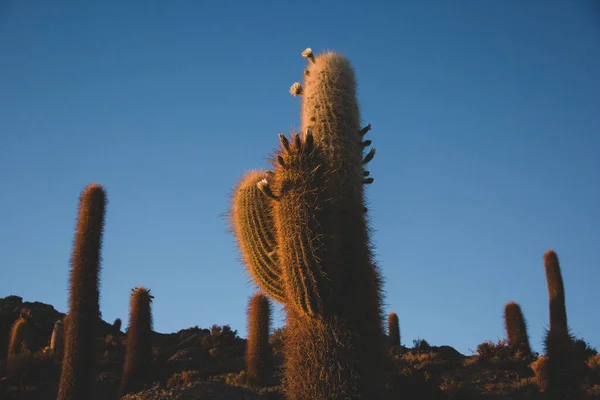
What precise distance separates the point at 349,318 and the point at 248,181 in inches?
100

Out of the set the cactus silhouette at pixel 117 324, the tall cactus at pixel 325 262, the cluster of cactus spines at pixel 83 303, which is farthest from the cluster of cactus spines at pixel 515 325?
the cactus silhouette at pixel 117 324

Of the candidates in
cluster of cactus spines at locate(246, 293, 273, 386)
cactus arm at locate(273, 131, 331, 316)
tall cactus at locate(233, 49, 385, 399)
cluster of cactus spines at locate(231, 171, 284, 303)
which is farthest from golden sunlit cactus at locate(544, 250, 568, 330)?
cactus arm at locate(273, 131, 331, 316)

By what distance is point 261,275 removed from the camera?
7.75 metres

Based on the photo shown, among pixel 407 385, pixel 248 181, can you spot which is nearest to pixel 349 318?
pixel 248 181

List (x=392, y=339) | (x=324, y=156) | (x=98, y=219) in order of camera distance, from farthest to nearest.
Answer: (x=392, y=339) < (x=98, y=219) < (x=324, y=156)

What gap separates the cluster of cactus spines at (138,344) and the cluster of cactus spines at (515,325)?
936cm

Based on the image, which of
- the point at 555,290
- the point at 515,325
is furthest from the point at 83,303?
the point at 555,290

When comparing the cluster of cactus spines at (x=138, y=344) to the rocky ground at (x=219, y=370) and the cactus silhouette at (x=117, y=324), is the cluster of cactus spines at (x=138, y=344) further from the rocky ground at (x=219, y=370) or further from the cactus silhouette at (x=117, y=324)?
the cactus silhouette at (x=117, y=324)

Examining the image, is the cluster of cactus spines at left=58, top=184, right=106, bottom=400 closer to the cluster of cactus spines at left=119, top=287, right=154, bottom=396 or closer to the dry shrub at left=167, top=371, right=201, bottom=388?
the cluster of cactus spines at left=119, top=287, right=154, bottom=396

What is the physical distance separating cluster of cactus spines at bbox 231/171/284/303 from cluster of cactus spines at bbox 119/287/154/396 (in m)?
8.94

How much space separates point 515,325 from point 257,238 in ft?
37.2

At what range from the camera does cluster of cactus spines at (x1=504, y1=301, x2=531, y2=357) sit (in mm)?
16719

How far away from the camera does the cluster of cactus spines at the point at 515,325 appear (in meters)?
16.7

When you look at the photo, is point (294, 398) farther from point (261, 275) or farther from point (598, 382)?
point (598, 382)
